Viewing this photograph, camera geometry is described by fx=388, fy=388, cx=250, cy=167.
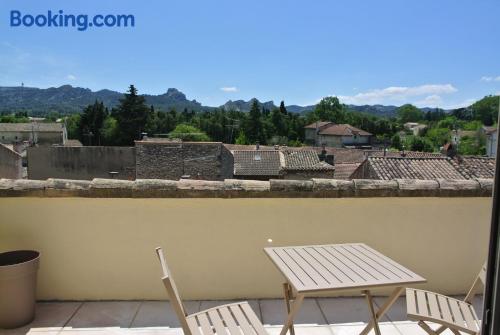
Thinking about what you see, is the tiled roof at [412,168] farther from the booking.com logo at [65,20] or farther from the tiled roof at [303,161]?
the booking.com logo at [65,20]

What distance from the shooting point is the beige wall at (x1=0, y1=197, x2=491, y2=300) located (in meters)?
3.31

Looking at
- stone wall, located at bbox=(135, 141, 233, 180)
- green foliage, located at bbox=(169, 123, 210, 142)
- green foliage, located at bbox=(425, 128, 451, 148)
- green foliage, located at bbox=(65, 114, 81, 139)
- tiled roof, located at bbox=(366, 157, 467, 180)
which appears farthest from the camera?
green foliage, located at bbox=(425, 128, 451, 148)

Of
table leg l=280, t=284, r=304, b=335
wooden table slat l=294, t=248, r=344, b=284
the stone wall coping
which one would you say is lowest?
table leg l=280, t=284, r=304, b=335

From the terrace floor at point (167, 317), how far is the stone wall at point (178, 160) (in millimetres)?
19485

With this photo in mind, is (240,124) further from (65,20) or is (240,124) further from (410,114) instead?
(410,114)

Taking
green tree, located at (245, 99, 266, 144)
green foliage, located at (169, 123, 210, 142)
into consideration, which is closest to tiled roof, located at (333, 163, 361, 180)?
green foliage, located at (169, 123, 210, 142)

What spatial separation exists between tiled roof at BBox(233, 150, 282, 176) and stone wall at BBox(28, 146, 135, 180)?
23.9 ft

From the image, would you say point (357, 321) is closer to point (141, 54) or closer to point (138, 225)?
point (138, 225)

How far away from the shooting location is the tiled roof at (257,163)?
958 inches

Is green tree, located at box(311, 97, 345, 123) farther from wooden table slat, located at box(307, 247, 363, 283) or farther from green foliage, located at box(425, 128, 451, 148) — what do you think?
wooden table slat, located at box(307, 247, 363, 283)

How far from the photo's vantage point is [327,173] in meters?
23.4

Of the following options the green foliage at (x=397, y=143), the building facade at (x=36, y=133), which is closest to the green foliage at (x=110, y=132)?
the building facade at (x=36, y=133)

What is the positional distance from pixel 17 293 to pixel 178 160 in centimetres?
2031

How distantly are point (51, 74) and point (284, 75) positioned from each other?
A: 43.6m
